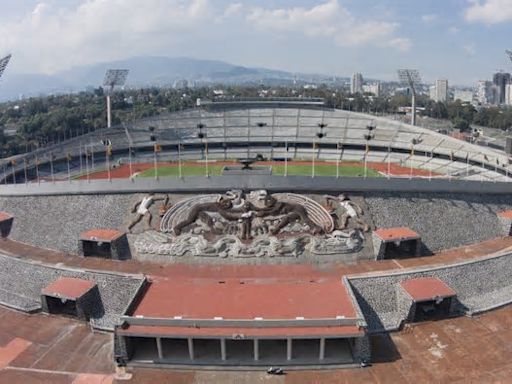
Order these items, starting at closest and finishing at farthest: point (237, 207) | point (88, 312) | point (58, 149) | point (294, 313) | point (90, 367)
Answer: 1. point (90, 367)
2. point (294, 313)
3. point (88, 312)
4. point (237, 207)
5. point (58, 149)

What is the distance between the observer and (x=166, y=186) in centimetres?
3031

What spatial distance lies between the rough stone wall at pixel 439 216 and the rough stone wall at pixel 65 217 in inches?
679

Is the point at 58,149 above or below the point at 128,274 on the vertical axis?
above

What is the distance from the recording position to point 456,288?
80.2 feet

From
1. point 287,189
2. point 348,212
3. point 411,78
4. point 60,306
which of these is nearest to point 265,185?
point 287,189

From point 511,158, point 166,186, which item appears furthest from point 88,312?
point 511,158

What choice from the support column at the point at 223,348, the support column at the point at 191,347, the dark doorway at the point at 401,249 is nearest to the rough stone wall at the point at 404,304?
the dark doorway at the point at 401,249

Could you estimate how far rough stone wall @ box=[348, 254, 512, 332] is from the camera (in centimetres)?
2300

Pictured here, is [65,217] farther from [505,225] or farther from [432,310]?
[505,225]

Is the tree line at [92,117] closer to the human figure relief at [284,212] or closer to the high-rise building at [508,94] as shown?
the human figure relief at [284,212]

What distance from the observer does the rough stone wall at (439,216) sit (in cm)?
2939

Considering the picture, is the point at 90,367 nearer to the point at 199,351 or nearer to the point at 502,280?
the point at 199,351

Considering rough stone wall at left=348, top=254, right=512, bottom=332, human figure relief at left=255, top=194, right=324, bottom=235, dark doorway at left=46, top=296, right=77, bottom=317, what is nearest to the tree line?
dark doorway at left=46, top=296, right=77, bottom=317

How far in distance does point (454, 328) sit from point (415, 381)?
5042 millimetres
